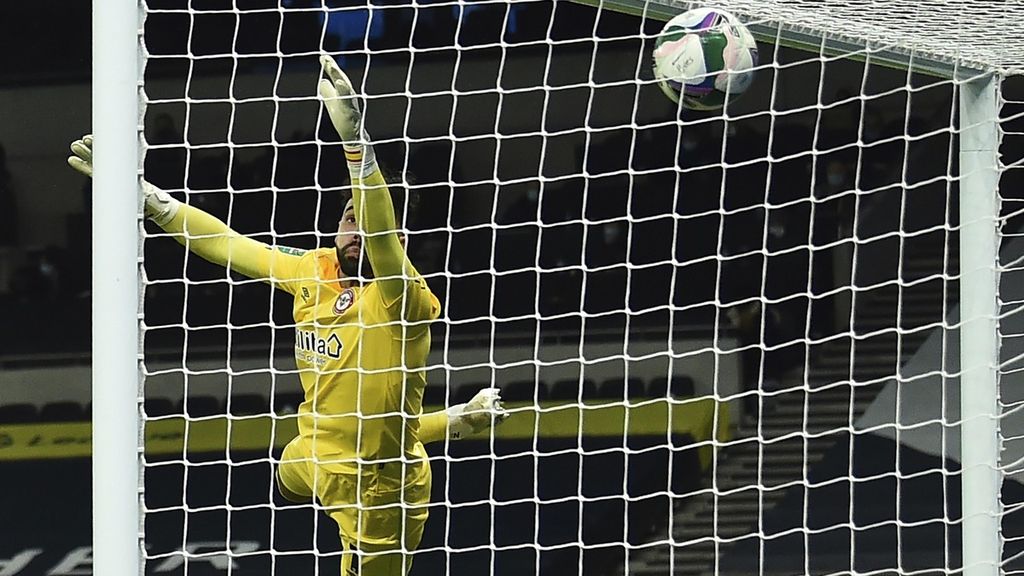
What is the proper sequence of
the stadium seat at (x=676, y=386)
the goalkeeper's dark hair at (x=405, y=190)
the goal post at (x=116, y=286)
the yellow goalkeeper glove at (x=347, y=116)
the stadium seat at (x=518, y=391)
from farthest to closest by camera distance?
the stadium seat at (x=518, y=391) < the stadium seat at (x=676, y=386) < the goalkeeper's dark hair at (x=405, y=190) < the yellow goalkeeper glove at (x=347, y=116) < the goal post at (x=116, y=286)

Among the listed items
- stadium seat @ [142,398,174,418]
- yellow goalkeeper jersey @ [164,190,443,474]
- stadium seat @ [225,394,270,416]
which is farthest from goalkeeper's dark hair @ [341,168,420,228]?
stadium seat @ [142,398,174,418]

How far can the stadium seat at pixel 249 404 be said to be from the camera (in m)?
Answer: 4.66

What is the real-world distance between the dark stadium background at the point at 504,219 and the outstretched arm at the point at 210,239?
1684 millimetres

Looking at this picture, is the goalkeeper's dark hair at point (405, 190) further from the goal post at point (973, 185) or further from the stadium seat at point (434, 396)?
the stadium seat at point (434, 396)

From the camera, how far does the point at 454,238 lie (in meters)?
4.71

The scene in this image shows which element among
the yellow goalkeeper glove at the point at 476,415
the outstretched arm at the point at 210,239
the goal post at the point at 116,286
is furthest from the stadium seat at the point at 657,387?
the goal post at the point at 116,286

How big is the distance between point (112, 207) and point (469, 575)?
2.84 meters

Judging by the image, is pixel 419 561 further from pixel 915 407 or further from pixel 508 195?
pixel 915 407

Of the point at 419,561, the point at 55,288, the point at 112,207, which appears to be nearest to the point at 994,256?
the point at 112,207

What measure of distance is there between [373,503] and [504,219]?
6.41ft

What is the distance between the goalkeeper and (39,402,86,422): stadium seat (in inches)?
80.2

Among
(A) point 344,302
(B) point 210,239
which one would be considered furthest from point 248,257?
(A) point 344,302

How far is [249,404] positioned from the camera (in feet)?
15.4

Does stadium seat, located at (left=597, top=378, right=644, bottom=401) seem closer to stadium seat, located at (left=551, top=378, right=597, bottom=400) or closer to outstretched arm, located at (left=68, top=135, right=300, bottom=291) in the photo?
stadium seat, located at (left=551, top=378, right=597, bottom=400)
